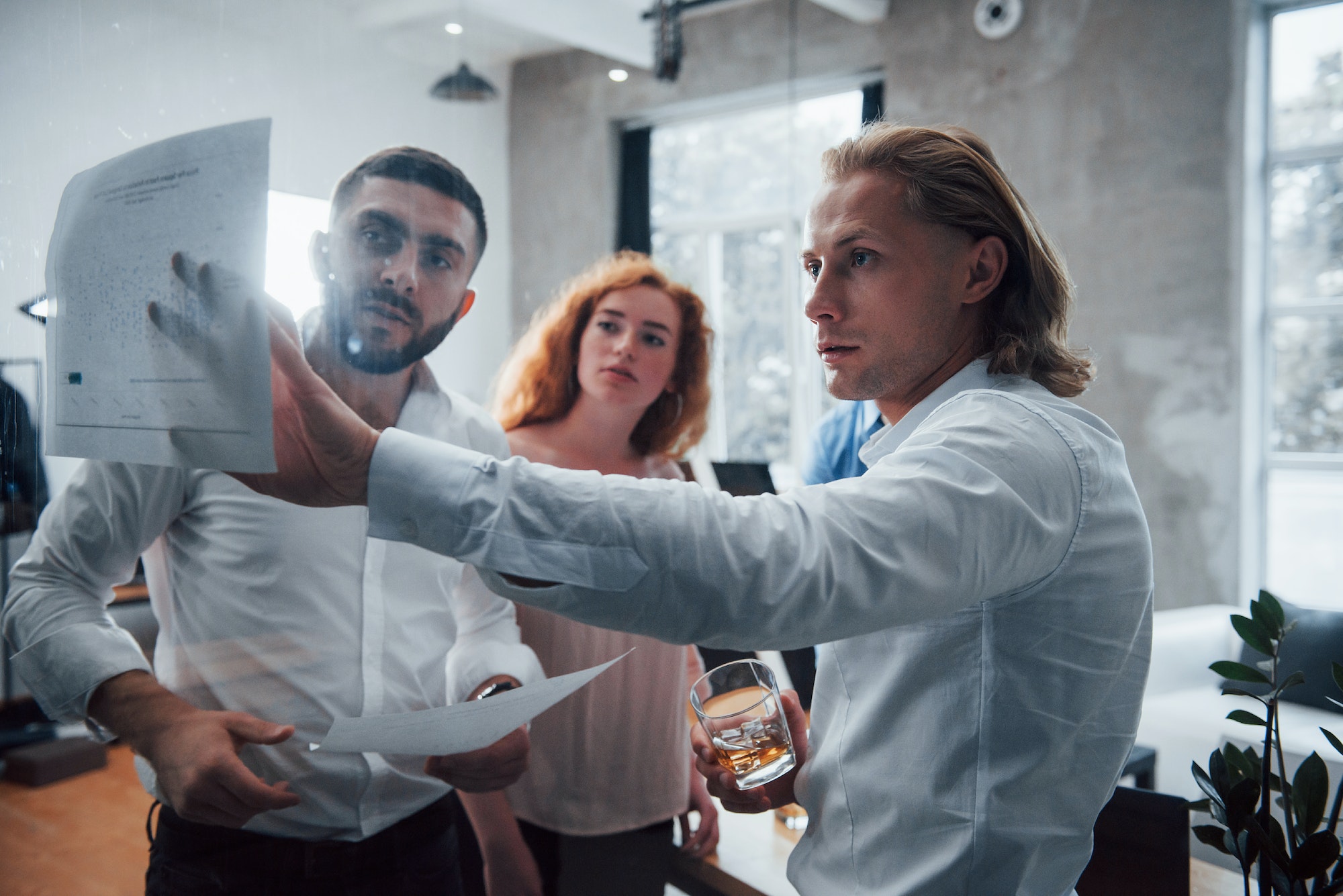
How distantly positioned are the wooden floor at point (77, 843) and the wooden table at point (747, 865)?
630 mm

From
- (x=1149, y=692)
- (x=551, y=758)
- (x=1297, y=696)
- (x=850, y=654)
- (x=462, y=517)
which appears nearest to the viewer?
(x=462, y=517)

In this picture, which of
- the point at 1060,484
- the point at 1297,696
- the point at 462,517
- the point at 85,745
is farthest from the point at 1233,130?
the point at 85,745

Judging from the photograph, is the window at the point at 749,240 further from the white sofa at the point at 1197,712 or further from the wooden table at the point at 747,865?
the white sofa at the point at 1197,712

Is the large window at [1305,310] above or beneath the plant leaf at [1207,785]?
above

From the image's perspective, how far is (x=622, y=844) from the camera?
1.05m

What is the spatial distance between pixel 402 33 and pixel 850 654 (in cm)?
73

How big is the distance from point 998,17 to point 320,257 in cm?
193

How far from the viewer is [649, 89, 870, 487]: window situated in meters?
1.29

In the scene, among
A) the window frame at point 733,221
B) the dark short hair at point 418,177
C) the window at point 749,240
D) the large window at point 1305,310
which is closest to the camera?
the dark short hair at point 418,177

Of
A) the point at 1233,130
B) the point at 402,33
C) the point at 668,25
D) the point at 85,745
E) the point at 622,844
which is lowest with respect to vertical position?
the point at 622,844

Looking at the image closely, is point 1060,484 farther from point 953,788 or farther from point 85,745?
point 85,745

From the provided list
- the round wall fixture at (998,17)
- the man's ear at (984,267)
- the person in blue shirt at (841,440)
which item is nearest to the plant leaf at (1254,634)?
the man's ear at (984,267)

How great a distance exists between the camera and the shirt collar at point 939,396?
833 millimetres

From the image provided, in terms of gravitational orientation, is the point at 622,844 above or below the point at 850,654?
below
